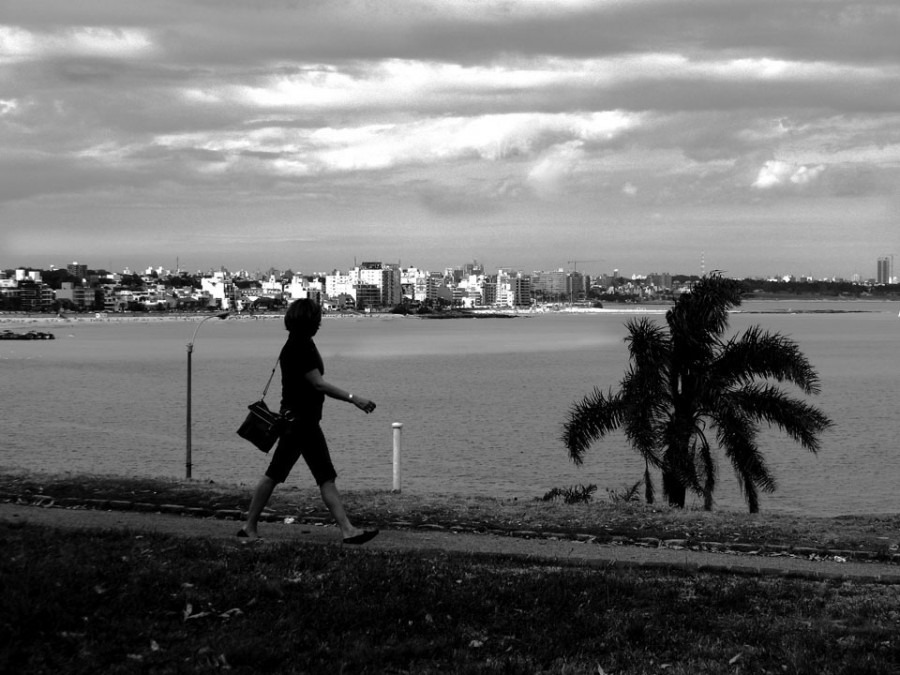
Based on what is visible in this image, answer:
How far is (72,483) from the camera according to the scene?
46.4ft

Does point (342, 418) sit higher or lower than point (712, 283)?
lower

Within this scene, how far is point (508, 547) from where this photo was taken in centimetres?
963

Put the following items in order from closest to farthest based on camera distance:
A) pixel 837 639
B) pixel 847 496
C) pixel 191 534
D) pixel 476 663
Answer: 1. pixel 476 663
2. pixel 837 639
3. pixel 191 534
4. pixel 847 496

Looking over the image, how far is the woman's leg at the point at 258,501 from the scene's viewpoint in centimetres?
969

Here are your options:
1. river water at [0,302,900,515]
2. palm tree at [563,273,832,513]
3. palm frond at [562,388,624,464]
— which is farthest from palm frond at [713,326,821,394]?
river water at [0,302,900,515]

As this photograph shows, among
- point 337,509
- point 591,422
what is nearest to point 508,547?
point 337,509

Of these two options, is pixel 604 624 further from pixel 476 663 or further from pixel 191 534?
pixel 191 534

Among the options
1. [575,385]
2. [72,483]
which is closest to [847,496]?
[72,483]

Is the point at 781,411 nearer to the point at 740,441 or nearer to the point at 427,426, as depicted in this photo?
the point at 740,441

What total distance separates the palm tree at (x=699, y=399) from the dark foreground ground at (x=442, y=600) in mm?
7862

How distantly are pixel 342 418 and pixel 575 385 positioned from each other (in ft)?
81.6

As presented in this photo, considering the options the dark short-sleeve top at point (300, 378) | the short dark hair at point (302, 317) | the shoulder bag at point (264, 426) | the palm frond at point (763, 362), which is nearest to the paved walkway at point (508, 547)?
the shoulder bag at point (264, 426)

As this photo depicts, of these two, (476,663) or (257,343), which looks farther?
(257,343)

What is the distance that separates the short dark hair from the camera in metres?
9.32
